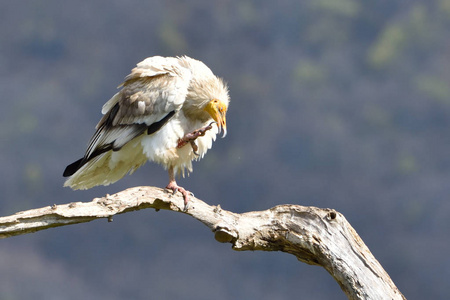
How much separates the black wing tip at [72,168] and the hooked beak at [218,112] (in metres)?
1.29

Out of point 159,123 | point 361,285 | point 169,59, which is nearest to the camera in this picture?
point 361,285

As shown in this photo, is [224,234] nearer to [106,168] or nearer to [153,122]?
[153,122]

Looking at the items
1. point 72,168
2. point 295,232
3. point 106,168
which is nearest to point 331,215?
point 295,232

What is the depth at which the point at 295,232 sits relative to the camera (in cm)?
430

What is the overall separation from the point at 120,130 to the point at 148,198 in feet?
3.51

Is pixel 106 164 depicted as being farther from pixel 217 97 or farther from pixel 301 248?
pixel 301 248

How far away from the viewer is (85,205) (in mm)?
3832

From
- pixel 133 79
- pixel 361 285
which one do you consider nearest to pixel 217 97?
pixel 133 79

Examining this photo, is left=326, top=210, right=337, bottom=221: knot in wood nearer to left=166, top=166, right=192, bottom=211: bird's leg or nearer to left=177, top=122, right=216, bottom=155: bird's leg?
left=166, top=166, right=192, bottom=211: bird's leg

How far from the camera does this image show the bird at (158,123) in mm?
Result: 4836

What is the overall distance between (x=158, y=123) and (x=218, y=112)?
21.2 inches

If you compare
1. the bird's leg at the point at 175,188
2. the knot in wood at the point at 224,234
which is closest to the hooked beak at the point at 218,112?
the bird's leg at the point at 175,188

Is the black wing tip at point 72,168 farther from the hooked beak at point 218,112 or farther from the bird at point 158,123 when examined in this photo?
the hooked beak at point 218,112

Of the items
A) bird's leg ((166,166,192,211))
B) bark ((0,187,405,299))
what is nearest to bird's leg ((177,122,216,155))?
bird's leg ((166,166,192,211))
